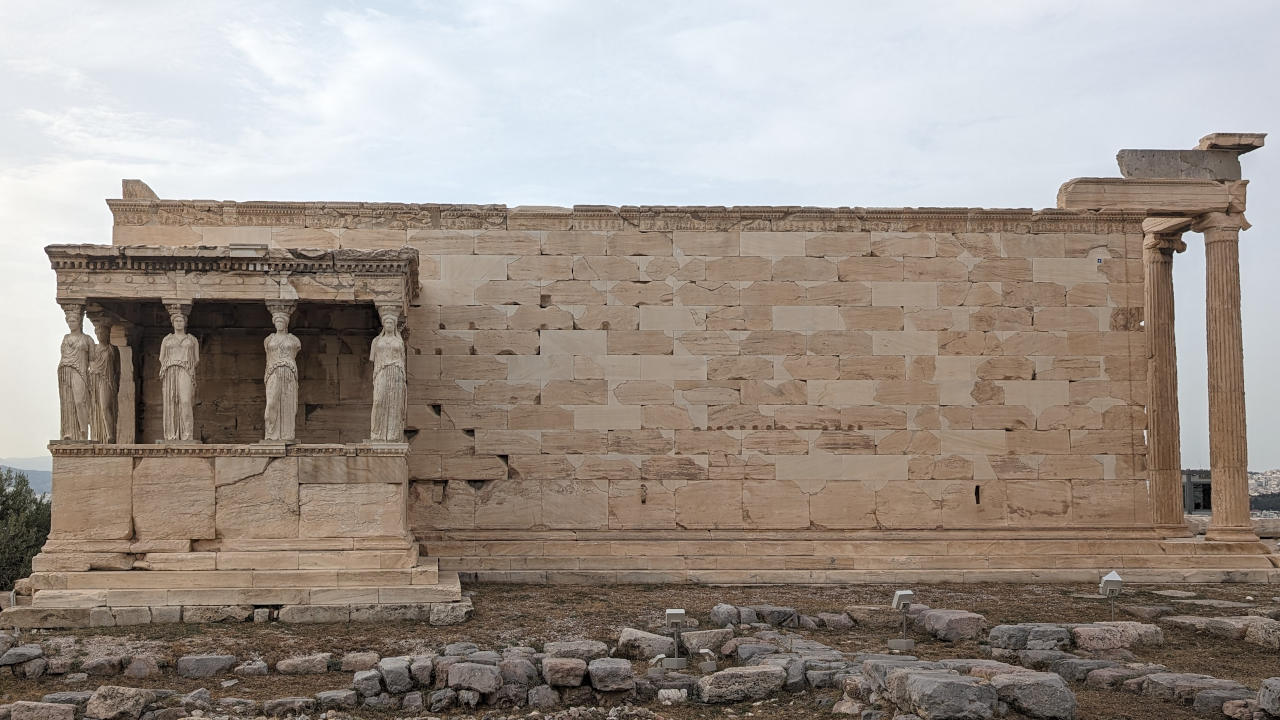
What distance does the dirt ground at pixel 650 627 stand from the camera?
9156 millimetres

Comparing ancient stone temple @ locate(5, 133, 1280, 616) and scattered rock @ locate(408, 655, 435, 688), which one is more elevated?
ancient stone temple @ locate(5, 133, 1280, 616)

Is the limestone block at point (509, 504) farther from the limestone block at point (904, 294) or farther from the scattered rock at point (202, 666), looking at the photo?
the scattered rock at point (202, 666)

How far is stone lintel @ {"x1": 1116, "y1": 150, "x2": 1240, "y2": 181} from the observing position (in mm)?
16578

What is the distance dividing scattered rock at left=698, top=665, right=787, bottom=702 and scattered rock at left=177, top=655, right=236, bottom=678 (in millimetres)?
3957

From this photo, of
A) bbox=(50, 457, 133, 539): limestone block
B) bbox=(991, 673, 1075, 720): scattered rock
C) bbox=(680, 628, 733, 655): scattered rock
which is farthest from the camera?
bbox=(50, 457, 133, 539): limestone block

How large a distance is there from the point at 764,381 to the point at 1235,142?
7.30 metres

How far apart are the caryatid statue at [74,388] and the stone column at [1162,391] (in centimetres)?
1323

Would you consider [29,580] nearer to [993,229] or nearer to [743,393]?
[743,393]

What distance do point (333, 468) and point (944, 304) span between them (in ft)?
26.9

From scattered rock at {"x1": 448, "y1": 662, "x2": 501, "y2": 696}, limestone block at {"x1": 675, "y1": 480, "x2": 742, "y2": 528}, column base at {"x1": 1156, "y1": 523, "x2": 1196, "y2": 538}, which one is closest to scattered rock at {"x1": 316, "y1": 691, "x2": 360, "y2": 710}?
scattered rock at {"x1": 448, "y1": 662, "x2": 501, "y2": 696}

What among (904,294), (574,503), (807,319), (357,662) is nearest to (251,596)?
(357,662)

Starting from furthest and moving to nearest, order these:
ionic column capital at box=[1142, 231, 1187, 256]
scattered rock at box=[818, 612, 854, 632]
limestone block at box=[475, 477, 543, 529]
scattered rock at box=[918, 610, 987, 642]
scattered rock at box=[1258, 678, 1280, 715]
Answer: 1. ionic column capital at box=[1142, 231, 1187, 256]
2. limestone block at box=[475, 477, 543, 529]
3. scattered rock at box=[818, 612, 854, 632]
4. scattered rock at box=[918, 610, 987, 642]
5. scattered rock at box=[1258, 678, 1280, 715]

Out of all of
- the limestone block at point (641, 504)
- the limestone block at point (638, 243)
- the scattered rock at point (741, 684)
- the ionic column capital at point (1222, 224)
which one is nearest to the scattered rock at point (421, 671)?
the scattered rock at point (741, 684)

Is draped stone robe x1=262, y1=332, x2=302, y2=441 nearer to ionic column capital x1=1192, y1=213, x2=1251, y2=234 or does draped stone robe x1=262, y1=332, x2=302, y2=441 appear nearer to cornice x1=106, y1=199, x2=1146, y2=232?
cornice x1=106, y1=199, x2=1146, y2=232
